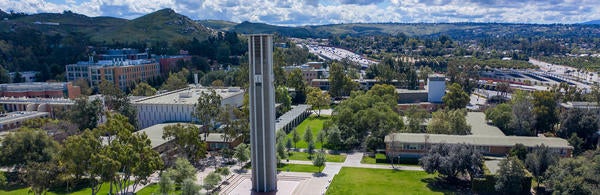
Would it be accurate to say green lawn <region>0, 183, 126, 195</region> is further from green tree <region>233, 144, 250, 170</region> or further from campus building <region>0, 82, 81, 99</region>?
campus building <region>0, 82, 81, 99</region>

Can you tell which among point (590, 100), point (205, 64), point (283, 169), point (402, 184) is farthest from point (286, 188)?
point (205, 64)

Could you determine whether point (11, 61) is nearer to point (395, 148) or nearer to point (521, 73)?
point (395, 148)

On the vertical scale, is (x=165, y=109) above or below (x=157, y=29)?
below

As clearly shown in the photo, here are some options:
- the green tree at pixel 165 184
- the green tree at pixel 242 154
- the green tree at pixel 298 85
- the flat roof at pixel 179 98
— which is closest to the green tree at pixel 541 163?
the green tree at pixel 242 154

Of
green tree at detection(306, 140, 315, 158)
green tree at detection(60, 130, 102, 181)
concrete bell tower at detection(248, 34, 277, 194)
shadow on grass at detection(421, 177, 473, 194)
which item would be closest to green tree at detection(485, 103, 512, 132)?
shadow on grass at detection(421, 177, 473, 194)

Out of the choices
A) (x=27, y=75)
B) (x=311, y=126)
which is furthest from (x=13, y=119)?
(x=27, y=75)

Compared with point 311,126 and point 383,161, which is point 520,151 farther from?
point 311,126
